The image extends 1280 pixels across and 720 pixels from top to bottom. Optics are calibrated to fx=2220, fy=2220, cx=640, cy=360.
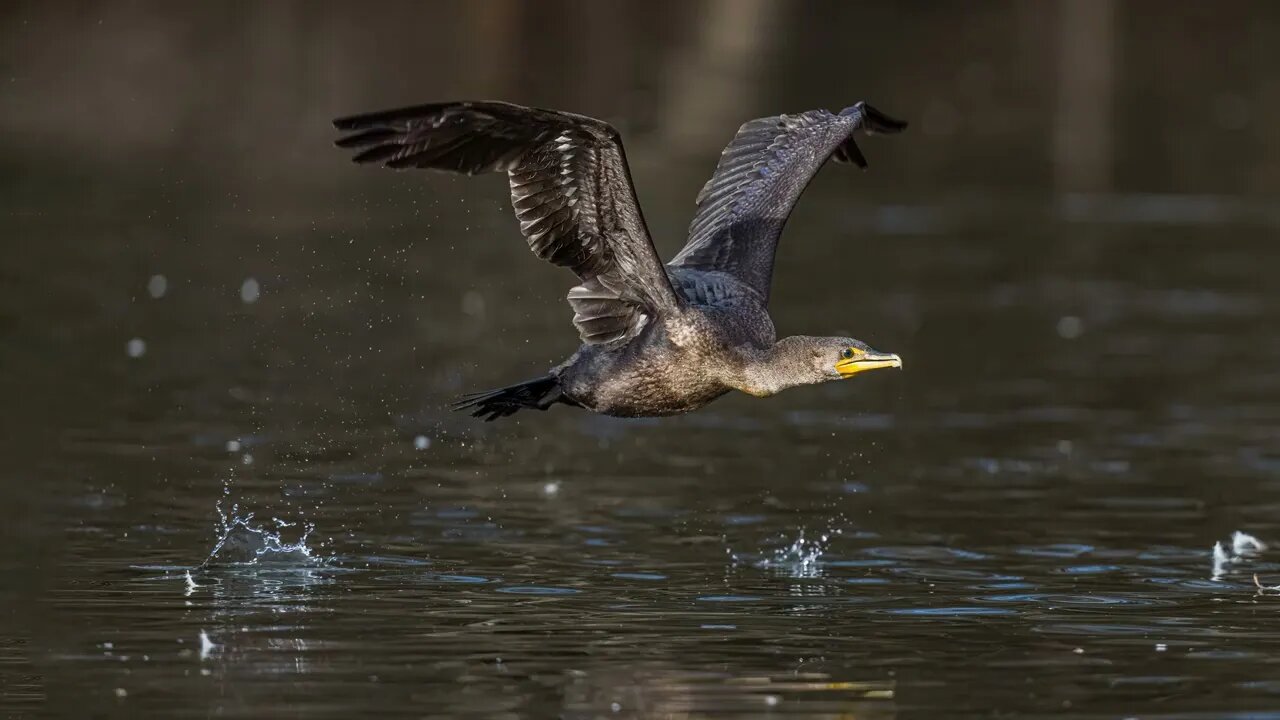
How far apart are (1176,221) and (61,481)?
15578 mm

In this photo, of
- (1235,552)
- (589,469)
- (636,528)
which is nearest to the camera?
(1235,552)

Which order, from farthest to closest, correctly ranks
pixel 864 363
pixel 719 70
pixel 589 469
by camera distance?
pixel 719 70 < pixel 589 469 < pixel 864 363

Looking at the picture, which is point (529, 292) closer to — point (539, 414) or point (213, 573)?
point (539, 414)

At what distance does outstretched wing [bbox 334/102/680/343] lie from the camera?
9461 mm

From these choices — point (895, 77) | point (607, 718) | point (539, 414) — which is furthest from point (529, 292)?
point (895, 77)

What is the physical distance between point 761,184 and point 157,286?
7.30 metres

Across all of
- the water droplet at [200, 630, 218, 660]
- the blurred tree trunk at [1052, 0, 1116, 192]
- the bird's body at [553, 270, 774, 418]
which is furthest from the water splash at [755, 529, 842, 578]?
the blurred tree trunk at [1052, 0, 1116, 192]

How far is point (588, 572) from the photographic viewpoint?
10.8 m

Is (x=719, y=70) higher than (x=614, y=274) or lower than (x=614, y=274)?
higher

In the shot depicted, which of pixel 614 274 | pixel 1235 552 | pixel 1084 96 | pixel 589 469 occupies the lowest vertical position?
pixel 1235 552

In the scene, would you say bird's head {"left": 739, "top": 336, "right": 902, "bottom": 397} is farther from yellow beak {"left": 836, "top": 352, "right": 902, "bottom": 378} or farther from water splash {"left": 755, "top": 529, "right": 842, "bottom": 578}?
water splash {"left": 755, "top": 529, "right": 842, "bottom": 578}

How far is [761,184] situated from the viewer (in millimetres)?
12609

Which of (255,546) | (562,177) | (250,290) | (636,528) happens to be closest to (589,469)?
(636,528)

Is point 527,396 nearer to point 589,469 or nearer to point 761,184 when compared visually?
point 761,184
